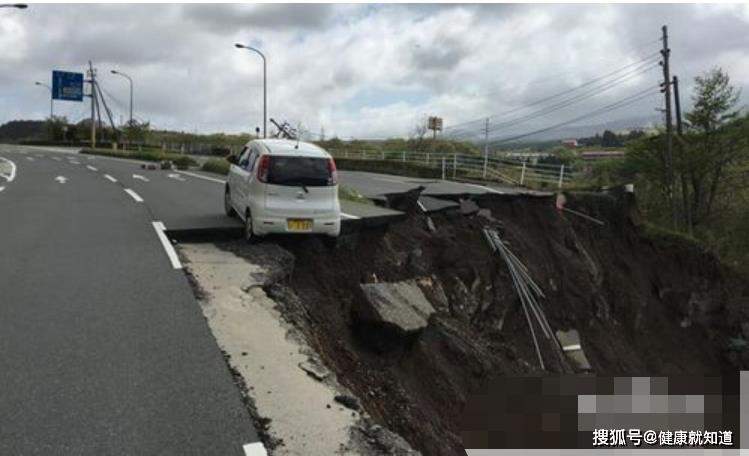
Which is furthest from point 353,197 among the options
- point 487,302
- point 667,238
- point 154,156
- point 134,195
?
point 154,156

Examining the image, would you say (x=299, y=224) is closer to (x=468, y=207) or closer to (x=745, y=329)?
(x=468, y=207)

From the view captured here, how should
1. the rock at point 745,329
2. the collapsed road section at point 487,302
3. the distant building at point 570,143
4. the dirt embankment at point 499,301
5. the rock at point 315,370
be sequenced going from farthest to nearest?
the distant building at point 570,143 < the rock at point 745,329 < the dirt embankment at point 499,301 < the collapsed road section at point 487,302 < the rock at point 315,370

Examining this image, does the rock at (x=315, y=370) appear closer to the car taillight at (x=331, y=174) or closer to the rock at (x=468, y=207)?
the car taillight at (x=331, y=174)

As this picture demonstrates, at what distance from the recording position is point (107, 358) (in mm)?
5969

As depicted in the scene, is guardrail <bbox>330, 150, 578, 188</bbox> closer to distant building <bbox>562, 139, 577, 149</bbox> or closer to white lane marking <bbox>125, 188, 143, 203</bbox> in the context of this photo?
white lane marking <bbox>125, 188, 143, 203</bbox>

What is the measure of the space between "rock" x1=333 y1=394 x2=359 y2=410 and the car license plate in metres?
5.55

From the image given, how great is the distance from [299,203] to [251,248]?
1.18m

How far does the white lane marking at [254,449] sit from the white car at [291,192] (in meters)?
6.64

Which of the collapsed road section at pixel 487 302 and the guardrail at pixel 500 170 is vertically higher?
the guardrail at pixel 500 170

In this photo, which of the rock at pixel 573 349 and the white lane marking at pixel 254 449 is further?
the rock at pixel 573 349

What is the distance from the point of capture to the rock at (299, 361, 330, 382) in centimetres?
627

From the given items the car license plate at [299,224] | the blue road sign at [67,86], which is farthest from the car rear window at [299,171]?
Result: the blue road sign at [67,86]

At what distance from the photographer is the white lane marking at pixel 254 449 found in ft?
14.8

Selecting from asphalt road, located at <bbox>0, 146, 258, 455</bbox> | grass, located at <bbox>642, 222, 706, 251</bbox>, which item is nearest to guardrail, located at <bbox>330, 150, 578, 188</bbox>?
grass, located at <bbox>642, 222, 706, 251</bbox>
